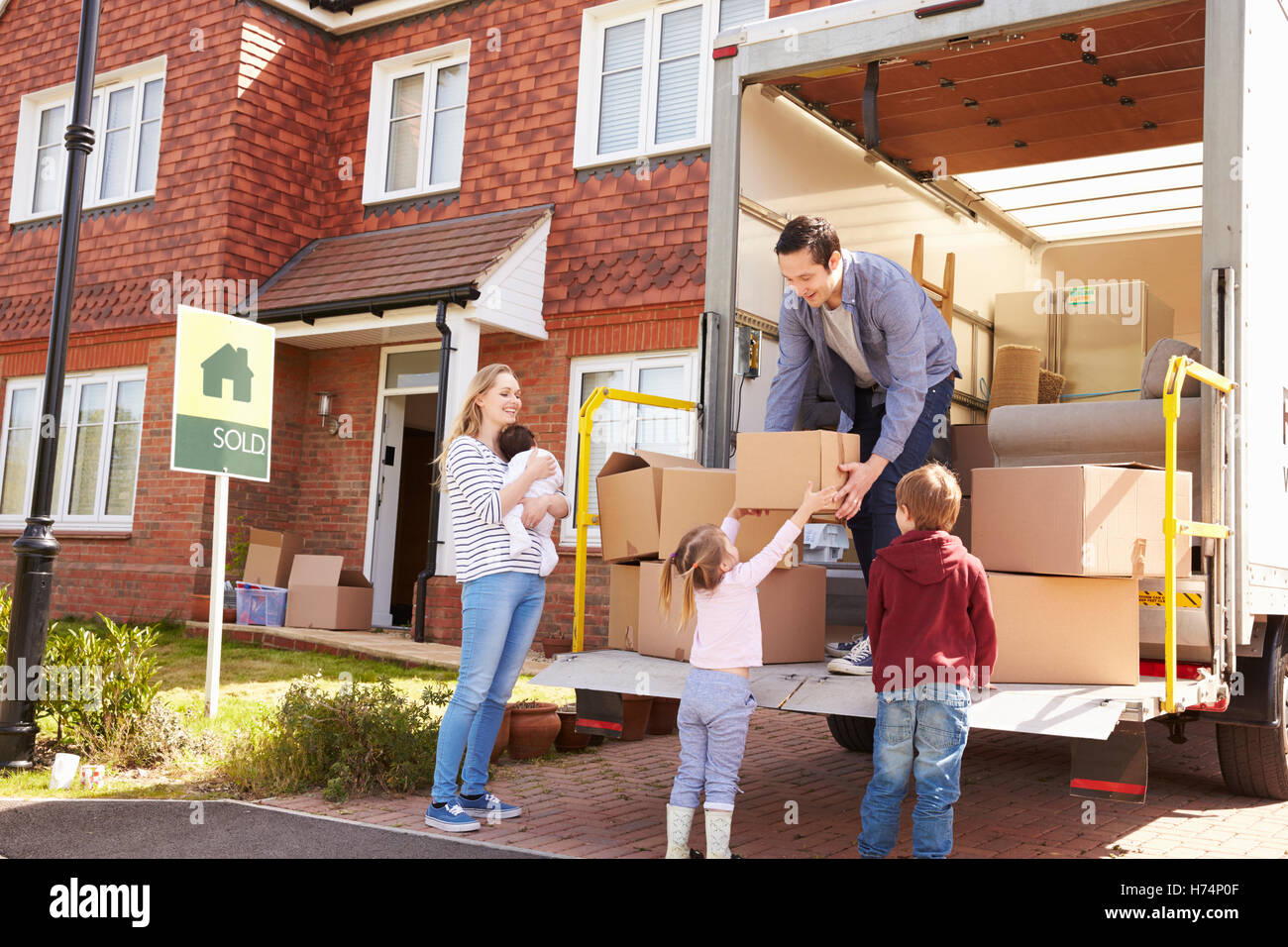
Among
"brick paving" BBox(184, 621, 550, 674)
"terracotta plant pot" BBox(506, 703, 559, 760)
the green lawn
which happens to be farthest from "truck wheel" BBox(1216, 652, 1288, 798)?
"brick paving" BBox(184, 621, 550, 674)

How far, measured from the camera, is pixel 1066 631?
4.22 meters

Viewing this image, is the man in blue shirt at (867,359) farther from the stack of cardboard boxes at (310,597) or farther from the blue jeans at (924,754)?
the stack of cardboard boxes at (310,597)

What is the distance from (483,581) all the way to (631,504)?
0.71m

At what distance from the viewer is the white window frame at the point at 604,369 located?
1112cm

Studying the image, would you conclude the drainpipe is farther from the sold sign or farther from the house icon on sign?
the house icon on sign

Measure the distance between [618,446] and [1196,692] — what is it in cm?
755

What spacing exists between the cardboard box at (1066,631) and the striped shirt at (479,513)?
1906 millimetres

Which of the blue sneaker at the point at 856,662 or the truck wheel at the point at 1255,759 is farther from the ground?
the blue sneaker at the point at 856,662

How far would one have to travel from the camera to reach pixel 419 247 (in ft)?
40.6

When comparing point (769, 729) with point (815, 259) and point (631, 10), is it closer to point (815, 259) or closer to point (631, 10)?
point (815, 259)

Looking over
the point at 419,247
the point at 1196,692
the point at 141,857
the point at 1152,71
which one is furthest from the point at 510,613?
the point at 419,247

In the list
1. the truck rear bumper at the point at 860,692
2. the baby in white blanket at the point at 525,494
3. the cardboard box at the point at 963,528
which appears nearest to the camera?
the truck rear bumper at the point at 860,692
